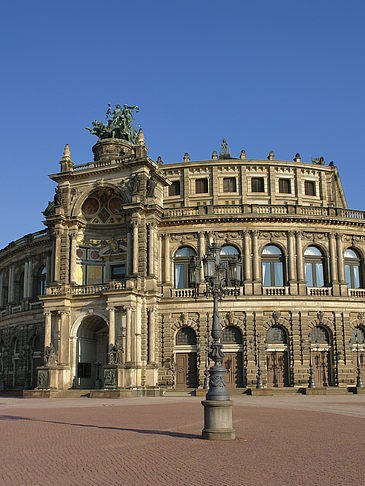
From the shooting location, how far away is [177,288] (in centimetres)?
4900

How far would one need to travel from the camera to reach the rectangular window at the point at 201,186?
5566 cm

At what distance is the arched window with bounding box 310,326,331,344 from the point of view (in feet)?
155

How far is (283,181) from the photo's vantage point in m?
55.8

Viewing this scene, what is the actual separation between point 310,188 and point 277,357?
18.3 meters

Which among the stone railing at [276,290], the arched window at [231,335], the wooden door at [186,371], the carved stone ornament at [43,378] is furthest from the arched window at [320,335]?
the carved stone ornament at [43,378]

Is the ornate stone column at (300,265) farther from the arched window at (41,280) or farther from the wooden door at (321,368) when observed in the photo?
the arched window at (41,280)

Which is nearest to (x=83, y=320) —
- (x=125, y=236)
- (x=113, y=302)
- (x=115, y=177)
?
(x=113, y=302)

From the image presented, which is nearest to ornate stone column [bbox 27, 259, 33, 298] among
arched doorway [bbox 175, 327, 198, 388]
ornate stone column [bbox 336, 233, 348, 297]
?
arched doorway [bbox 175, 327, 198, 388]

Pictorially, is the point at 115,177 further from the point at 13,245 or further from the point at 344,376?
the point at 344,376

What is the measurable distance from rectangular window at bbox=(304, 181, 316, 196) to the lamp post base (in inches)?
1662

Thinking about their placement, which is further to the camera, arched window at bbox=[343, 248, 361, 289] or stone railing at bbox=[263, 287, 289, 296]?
arched window at bbox=[343, 248, 361, 289]

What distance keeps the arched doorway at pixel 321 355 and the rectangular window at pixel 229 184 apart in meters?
15.7

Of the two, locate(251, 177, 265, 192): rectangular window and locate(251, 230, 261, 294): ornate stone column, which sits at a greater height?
locate(251, 177, 265, 192): rectangular window

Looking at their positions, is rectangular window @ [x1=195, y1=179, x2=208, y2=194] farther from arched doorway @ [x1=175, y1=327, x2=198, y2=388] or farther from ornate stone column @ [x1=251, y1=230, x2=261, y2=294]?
arched doorway @ [x1=175, y1=327, x2=198, y2=388]
